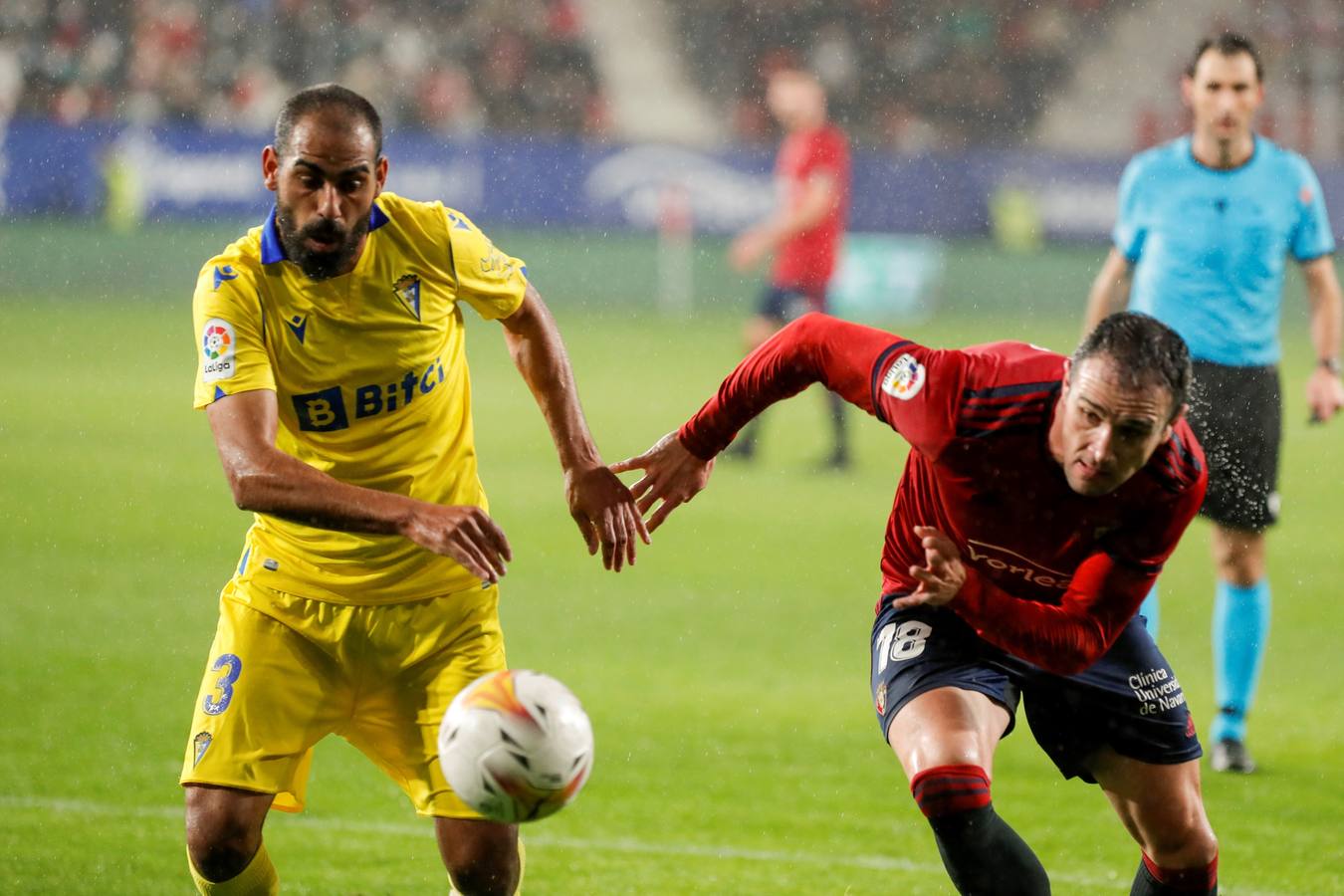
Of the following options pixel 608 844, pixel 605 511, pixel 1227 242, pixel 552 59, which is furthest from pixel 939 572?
pixel 552 59

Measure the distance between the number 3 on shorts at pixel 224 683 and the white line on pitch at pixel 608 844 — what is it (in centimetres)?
154

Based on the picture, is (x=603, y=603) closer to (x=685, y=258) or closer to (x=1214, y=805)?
(x=1214, y=805)

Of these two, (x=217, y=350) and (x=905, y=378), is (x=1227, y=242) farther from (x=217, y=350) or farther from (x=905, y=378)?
(x=217, y=350)

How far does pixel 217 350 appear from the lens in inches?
152

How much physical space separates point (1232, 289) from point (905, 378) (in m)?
2.98

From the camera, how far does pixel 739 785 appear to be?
6000 millimetres

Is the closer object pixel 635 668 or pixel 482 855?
pixel 482 855

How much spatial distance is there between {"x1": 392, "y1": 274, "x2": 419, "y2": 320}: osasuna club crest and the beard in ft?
0.43

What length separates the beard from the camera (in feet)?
12.7

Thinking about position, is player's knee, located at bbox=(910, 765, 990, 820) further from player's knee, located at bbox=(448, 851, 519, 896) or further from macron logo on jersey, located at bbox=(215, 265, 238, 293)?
macron logo on jersey, located at bbox=(215, 265, 238, 293)

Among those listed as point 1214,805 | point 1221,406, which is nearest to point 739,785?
point 1214,805

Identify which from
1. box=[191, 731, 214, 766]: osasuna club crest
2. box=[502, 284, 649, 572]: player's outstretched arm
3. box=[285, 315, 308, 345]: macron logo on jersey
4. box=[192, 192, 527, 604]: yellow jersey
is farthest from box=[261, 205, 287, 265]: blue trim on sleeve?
box=[191, 731, 214, 766]: osasuna club crest

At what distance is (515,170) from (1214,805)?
599 inches


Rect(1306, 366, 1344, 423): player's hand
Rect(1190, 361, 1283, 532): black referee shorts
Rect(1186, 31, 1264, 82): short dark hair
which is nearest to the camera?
Rect(1190, 361, 1283, 532): black referee shorts
